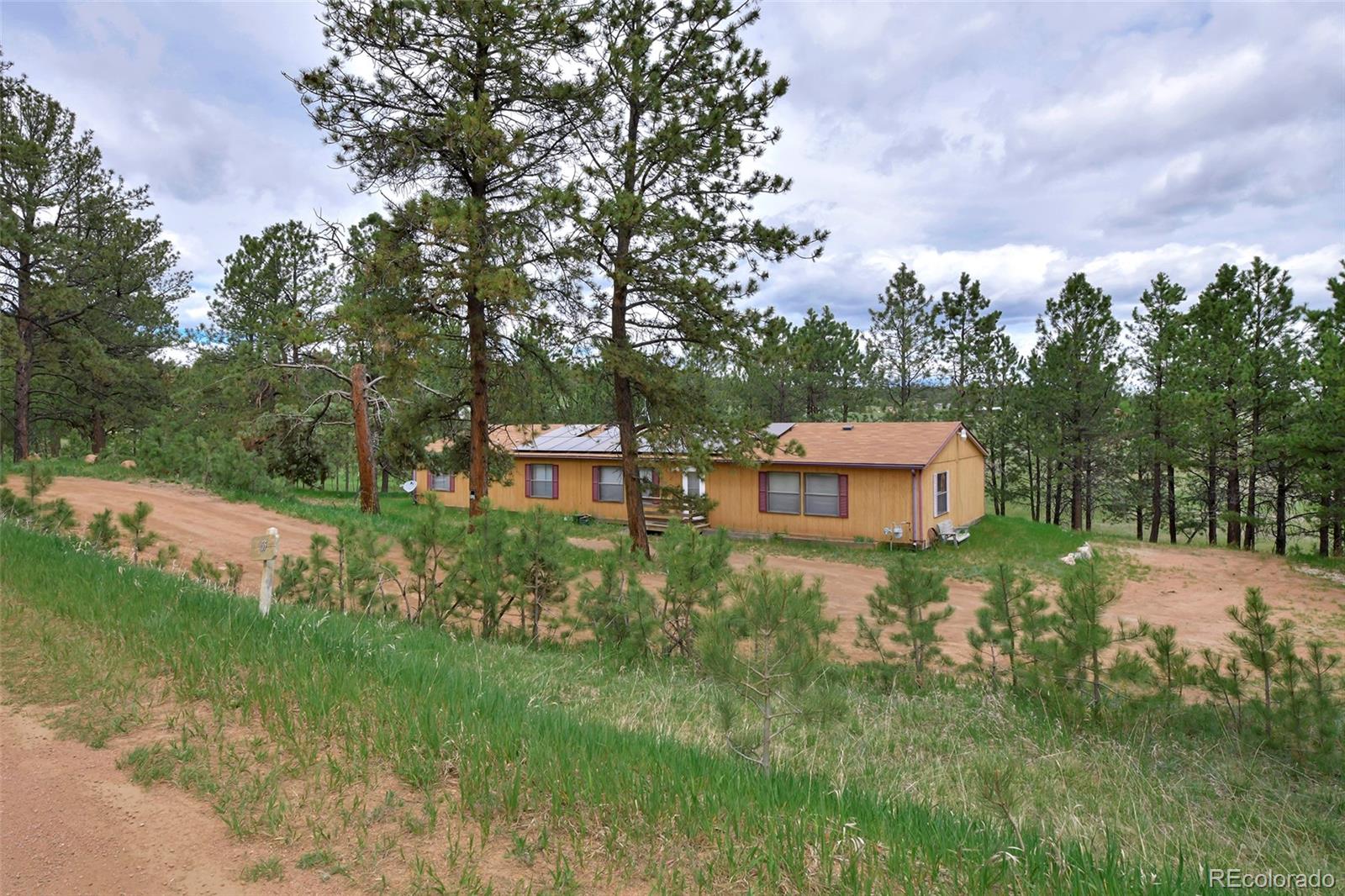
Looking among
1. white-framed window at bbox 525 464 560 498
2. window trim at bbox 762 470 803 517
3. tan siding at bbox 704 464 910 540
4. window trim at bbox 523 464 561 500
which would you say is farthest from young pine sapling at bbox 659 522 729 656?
white-framed window at bbox 525 464 560 498

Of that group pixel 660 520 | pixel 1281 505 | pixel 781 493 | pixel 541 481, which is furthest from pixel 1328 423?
pixel 541 481

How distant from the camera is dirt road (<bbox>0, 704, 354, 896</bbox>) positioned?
2426mm

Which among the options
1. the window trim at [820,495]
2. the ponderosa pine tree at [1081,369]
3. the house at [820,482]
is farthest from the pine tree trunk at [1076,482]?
the window trim at [820,495]

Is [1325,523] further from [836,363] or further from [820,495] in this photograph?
[836,363]

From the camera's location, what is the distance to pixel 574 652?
6.68m

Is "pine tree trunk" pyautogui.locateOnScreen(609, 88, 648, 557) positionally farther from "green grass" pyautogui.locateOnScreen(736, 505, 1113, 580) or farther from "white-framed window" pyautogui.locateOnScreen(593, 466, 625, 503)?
"white-framed window" pyautogui.locateOnScreen(593, 466, 625, 503)

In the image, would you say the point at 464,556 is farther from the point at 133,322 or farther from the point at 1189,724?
the point at 133,322

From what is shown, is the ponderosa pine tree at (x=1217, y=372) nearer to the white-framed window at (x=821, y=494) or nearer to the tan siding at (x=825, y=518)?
the tan siding at (x=825, y=518)

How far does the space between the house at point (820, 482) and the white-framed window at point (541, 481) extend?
0.03m

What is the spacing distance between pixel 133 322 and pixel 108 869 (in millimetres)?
28847

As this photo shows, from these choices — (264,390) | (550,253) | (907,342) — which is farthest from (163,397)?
(907,342)

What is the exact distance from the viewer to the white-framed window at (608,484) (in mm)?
22797

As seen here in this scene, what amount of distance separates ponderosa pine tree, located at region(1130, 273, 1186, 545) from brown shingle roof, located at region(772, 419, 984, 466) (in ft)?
21.1

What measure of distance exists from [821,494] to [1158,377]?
45.5 ft
